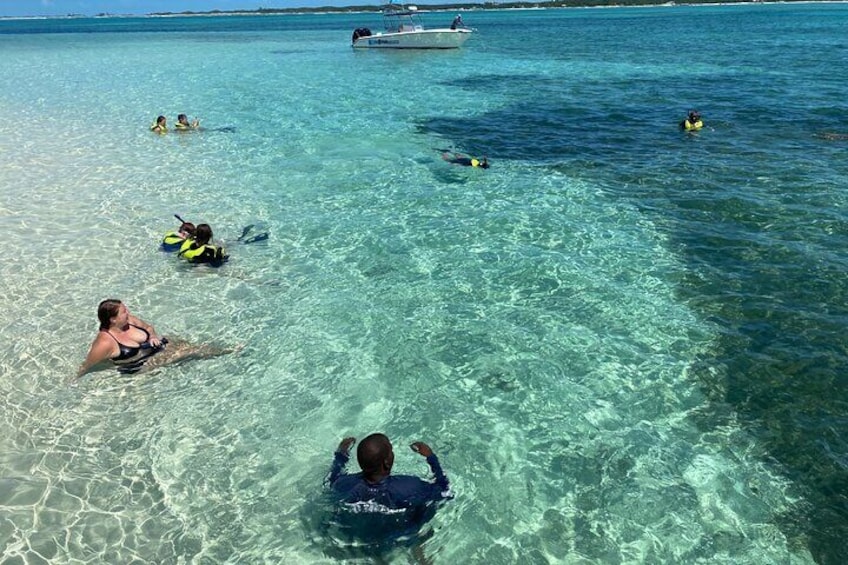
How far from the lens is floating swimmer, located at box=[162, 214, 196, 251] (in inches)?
476

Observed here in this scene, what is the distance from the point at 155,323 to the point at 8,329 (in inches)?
96.0

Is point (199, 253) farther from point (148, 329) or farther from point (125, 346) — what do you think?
point (125, 346)

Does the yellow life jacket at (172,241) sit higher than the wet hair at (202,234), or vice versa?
the wet hair at (202,234)

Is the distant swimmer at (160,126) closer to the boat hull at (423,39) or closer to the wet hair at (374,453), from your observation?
the wet hair at (374,453)

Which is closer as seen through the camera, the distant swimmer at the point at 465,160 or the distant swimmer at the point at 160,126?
the distant swimmer at the point at 465,160

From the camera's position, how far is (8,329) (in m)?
9.62

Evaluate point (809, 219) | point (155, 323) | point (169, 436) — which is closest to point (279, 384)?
point (169, 436)

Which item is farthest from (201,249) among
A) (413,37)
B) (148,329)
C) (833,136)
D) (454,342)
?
(413,37)

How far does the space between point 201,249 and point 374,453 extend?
8.09 m

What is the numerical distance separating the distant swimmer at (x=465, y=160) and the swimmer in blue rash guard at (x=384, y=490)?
1348cm

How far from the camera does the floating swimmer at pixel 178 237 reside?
1209 centimetres

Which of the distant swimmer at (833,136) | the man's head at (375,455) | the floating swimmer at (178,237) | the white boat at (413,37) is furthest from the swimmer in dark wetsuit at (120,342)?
the white boat at (413,37)

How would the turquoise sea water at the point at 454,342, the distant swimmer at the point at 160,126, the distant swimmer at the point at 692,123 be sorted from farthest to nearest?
the distant swimmer at the point at 160,126
the distant swimmer at the point at 692,123
the turquoise sea water at the point at 454,342

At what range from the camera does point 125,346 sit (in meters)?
8.38
